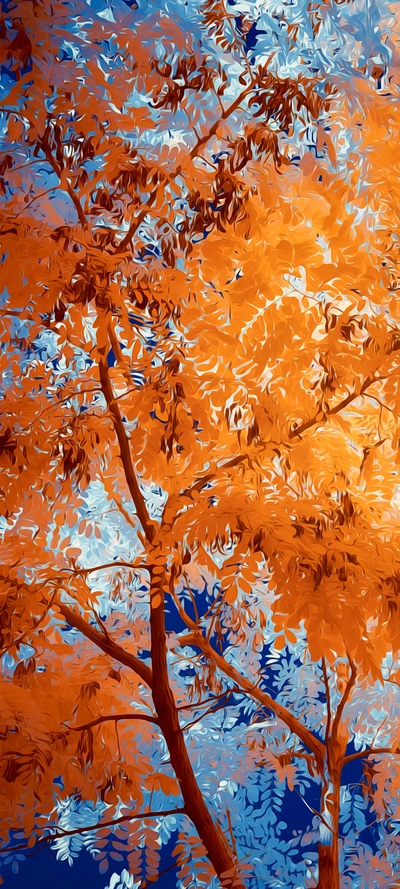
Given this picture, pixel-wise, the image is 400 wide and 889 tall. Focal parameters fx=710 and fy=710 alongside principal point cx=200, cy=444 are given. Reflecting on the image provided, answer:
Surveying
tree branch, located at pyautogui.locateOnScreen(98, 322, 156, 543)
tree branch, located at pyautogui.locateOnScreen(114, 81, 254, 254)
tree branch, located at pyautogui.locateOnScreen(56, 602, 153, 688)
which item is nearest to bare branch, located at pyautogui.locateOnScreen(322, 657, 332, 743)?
tree branch, located at pyautogui.locateOnScreen(56, 602, 153, 688)

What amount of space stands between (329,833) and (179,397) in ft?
4.25

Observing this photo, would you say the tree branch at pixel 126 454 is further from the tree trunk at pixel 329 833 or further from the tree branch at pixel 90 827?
the tree trunk at pixel 329 833

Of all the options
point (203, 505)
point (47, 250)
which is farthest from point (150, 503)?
point (47, 250)

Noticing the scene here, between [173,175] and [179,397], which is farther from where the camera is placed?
[173,175]

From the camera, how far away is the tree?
197 centimetres

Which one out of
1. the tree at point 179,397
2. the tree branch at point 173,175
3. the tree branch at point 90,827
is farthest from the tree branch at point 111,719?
the tree branch at point 173,175

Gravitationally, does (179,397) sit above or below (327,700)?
above

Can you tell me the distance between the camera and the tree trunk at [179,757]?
1958mm

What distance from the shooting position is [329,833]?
1997 millimetres

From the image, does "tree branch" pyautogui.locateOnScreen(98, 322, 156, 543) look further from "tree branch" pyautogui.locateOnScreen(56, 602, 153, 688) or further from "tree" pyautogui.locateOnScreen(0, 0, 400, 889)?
"tree branch" pyautogui.locateOnScreen(56, 602, 153, 688)

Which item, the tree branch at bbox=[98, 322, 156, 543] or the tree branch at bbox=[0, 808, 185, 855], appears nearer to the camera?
the tree branch at bbox=[0, 808, 185, 855]

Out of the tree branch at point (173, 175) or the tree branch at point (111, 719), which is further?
the tree branch at point (173, 175)

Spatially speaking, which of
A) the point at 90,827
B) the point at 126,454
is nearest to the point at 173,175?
the point at 126,454

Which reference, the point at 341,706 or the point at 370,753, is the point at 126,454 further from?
the point at 370,753
